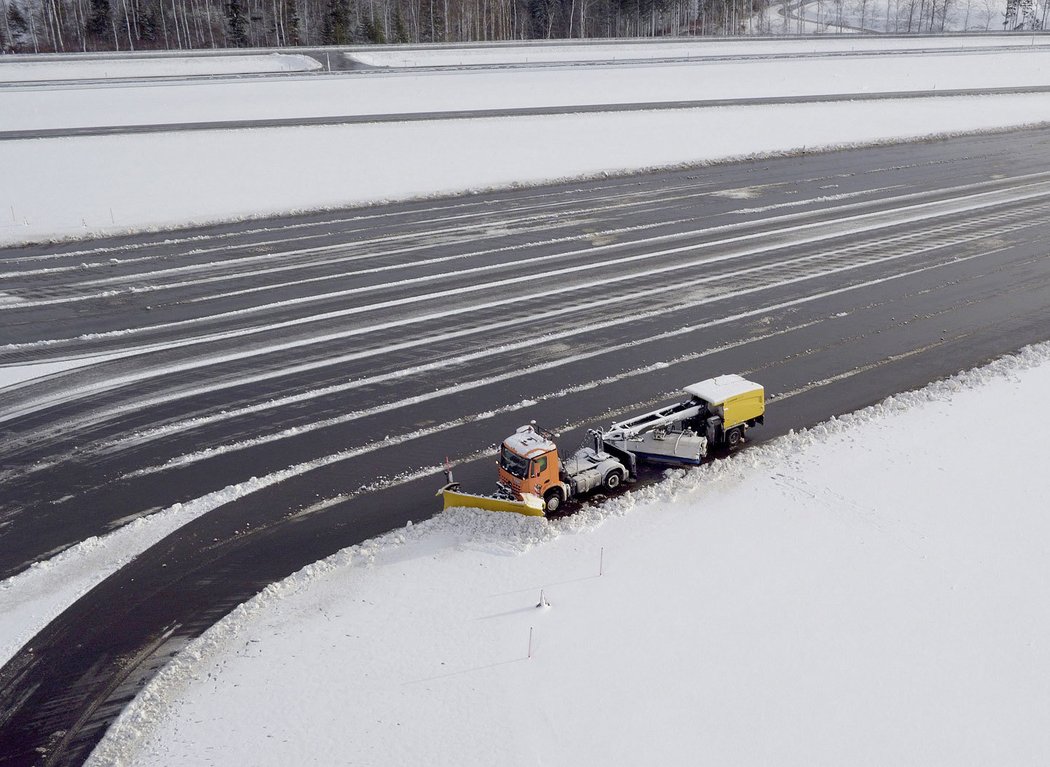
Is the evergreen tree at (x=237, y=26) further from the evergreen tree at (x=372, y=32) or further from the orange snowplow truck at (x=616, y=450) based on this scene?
the orange snowplow truck at (x=616, y=450)

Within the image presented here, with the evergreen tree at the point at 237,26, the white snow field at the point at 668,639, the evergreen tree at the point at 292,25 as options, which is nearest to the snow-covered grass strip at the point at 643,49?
the evergreen tree at the point at 237,26

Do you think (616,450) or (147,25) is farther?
(147,25)

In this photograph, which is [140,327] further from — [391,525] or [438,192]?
[438,192]

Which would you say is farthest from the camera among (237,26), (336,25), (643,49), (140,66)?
(237,26)

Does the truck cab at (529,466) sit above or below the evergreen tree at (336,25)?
below

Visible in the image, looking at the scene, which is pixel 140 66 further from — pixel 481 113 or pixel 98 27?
pixel 481 113

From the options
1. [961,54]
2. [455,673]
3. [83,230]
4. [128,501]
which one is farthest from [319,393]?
[961,54]

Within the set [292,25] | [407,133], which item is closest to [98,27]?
[292,25]
